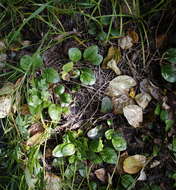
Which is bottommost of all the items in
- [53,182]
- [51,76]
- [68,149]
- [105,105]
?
[53,182]

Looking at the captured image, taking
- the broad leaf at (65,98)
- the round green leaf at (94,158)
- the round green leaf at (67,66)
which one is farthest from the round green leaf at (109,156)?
the round green leaf at (67,66)

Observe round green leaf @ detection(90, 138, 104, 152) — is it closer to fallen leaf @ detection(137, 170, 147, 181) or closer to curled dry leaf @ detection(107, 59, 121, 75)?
fallen leaf @ detection(137, 170, 147, 181)

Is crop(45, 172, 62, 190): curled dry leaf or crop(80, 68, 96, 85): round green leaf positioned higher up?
crop(80, 68, 96, 85): round green leaf

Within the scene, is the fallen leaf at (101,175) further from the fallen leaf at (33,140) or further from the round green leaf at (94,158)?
the fallen leaf at (33,140)

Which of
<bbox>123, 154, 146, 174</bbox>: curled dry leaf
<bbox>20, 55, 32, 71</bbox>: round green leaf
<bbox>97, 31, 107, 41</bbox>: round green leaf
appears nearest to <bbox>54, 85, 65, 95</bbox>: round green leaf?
<bbox>20, 55, 32, 71</bbox>: round green leaf

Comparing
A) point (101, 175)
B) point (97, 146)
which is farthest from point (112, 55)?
point (101, 175)

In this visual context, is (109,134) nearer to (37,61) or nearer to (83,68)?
(83,68)
